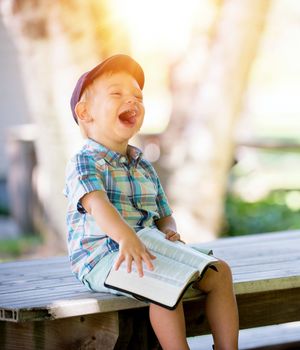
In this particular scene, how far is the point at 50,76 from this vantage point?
672 centimetres

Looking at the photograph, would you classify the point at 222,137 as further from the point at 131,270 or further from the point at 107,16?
the point at 131,270

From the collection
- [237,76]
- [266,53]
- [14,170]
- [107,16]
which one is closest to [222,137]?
[237,76]

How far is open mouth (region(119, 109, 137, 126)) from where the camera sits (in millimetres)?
2980

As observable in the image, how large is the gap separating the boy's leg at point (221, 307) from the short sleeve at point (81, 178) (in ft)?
1.49

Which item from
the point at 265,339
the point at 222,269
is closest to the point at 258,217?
the point at 265,339

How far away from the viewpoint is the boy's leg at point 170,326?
2684 mm

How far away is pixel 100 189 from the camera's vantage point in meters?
2.81

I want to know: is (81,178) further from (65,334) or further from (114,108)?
(65,334)

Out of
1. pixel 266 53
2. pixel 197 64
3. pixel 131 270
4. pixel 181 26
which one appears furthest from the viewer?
pixel 266 53

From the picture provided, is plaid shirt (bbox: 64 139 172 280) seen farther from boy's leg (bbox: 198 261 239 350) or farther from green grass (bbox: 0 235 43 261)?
green grass (bbox: 0 235 43 261)

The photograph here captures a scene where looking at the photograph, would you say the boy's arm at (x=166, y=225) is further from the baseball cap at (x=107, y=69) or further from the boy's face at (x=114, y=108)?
the baseball cap at (x=107, y=69)

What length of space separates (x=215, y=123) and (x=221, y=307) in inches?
172

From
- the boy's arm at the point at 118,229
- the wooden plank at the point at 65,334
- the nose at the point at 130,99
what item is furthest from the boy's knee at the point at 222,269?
the nose at the point at 130,99

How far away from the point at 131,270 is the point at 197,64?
515cm
